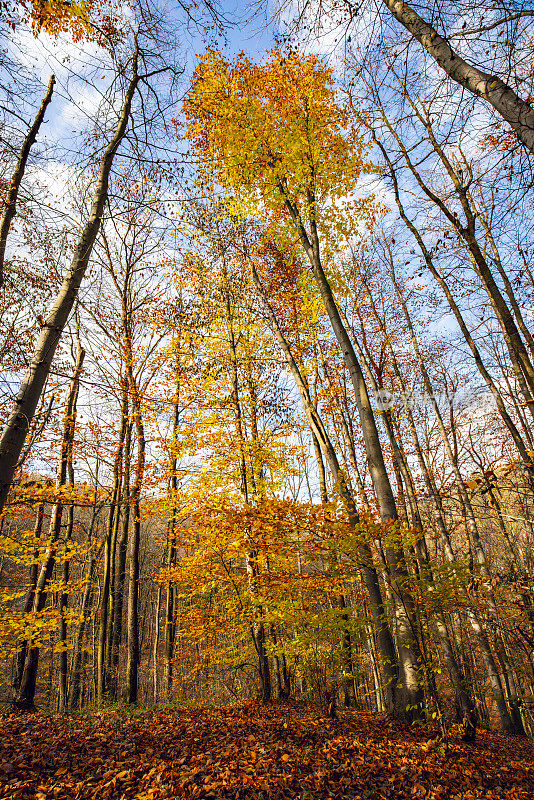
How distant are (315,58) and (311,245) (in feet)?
12.5

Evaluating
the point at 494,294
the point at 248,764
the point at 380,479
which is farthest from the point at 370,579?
the point at 494,294

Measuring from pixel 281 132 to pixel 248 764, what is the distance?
32.8ft

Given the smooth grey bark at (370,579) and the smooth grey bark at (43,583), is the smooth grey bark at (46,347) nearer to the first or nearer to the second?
the smooth grey bark at (43,583)

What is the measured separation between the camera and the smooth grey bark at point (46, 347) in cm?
290

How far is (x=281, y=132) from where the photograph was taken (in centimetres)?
759

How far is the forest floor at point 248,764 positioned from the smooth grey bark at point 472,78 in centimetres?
553

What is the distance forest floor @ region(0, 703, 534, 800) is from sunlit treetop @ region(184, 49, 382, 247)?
820 cm

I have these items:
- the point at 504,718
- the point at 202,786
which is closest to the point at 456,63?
the point at 202,786

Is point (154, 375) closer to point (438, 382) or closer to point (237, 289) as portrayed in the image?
point (237, 289)

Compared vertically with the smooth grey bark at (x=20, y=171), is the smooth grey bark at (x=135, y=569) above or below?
below

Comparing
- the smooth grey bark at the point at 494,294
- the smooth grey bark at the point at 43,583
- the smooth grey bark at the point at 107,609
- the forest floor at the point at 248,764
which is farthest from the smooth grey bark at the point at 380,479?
the smooth grey bark at the point at 107,609

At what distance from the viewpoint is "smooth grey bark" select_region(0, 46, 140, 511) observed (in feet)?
9.51

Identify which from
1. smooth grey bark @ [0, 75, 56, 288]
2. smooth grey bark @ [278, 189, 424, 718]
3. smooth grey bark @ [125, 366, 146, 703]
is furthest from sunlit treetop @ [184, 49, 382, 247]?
smooth grey bark @ [125, 366, 146, 703]

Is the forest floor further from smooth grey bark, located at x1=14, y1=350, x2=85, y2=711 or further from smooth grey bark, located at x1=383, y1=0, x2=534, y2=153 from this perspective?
smooth grey bark, located at x1=383, y1=0, x2=534, y2=153
